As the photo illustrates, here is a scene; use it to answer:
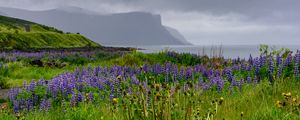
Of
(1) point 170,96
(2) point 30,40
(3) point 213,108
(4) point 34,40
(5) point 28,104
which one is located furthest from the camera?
(4) point 34,40

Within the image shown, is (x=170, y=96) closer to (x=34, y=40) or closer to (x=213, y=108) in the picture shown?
(x=213, y=108)

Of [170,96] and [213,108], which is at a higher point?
[170,96]

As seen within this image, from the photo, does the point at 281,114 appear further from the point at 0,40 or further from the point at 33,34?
the point at 33,34

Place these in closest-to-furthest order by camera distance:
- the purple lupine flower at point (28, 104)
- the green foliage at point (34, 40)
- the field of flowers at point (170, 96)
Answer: the field of flowers at point (170, 96) → the purple lupine flower at point (28, 104) → the green foliage at point (34, 40)

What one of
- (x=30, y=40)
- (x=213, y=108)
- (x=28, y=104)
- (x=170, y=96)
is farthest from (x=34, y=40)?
(x=170, y=96)

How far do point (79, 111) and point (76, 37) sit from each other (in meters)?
73.7

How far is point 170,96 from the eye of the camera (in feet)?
15.9

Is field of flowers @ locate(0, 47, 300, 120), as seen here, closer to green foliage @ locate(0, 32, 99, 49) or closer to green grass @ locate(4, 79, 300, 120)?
green grass @ locate(4, 79, 300, 120)

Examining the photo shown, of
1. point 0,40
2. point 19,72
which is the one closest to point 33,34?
point 0,40

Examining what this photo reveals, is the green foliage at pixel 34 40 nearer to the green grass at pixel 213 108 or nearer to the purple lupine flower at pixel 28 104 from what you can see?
the purple lupine flower at pixel 28 104

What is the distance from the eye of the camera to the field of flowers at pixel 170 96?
4887 mm

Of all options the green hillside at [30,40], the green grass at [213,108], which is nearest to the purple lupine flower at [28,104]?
the green grass at [213,108]

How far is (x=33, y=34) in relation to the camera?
2507 inches

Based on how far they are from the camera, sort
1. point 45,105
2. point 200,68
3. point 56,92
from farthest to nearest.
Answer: point 200,68 → point 56,92 → point 45,105
